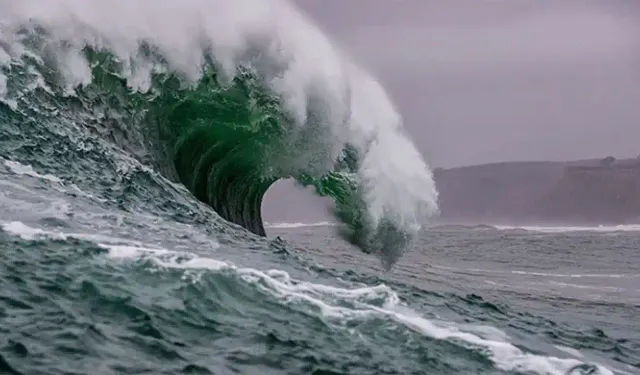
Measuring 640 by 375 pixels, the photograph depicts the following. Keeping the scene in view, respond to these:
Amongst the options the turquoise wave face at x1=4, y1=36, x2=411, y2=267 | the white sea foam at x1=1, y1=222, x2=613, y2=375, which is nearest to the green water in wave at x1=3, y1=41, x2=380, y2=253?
the turquoise wave face at x1=4, y1=36, x2=411, y2=267

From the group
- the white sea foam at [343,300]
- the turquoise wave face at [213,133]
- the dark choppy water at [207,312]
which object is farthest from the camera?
the turquoise wave face at [213,133]

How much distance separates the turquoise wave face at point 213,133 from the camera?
14070 millimetres

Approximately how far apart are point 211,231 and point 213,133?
23.5 feet

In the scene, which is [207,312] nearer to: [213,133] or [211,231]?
[211,231]

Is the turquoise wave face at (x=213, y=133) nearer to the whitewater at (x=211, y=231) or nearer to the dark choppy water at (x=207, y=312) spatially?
the whitewater at (x=211, y=231)

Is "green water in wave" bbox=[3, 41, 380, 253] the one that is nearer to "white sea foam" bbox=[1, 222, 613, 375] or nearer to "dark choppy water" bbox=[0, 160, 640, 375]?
"dark choppy water" bbox=[0, 160, 640, 375]

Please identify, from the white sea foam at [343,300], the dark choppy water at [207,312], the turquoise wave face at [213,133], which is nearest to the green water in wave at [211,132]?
the turquoise wave face at [213,133]

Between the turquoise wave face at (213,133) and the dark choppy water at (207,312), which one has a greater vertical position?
the turquoise wave face at (213,133)

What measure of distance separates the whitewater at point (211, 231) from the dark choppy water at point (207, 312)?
0.09ft

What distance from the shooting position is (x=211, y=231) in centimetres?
1072

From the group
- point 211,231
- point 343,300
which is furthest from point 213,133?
point 343,300

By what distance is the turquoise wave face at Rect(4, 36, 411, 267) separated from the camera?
46.2 feet

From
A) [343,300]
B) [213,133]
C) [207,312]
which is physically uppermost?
[213,133]

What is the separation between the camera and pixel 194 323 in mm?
6855
